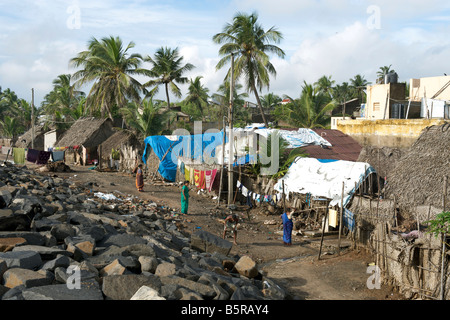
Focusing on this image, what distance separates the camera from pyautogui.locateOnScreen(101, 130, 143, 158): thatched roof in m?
25.5

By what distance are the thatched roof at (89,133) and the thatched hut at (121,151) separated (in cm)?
165

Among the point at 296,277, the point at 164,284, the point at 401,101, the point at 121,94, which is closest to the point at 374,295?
the point at 296,277

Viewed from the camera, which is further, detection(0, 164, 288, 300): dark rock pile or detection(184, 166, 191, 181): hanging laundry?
detection(184, 166, 191, 181): hanging laundry

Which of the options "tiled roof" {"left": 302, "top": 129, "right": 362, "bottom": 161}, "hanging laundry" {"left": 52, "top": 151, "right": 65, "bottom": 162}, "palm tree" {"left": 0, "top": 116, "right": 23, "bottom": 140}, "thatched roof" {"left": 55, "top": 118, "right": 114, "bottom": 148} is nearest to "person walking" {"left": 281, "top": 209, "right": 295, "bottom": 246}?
"tiled roof" {"left": 302, "top": 129, "right": 362, "bottom": 161}

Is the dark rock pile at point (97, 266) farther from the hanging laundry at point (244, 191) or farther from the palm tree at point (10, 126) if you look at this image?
the palm tree at point (10, 126)

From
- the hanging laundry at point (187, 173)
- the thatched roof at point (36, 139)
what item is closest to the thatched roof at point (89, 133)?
the thatched roof at point (36, 139)

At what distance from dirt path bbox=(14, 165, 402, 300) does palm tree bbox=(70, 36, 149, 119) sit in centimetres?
1523

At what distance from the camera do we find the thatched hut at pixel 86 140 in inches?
1069

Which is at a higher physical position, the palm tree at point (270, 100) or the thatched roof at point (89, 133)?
the palm tree at point (270, 100)

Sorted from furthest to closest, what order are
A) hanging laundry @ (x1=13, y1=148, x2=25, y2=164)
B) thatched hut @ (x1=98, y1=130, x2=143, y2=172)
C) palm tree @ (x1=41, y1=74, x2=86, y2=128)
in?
1. palm tree @ (x1=41, y1=74, x2=86, y2=128)
2. hanging laundry @ (x1=13, y1=148, x2=25, y2=164)
3. thatched hut @ (x1=98, y1=130, x2=143, y2=172)

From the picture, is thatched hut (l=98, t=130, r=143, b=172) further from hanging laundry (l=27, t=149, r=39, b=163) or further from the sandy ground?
the sandy ground

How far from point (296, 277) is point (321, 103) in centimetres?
2008

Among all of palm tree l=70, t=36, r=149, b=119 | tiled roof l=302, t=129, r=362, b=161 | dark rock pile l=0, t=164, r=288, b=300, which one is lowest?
dark rock pile l=0, t=164, r=288, b=300

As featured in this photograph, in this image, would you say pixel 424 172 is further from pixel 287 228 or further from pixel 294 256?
pixel 294 256
